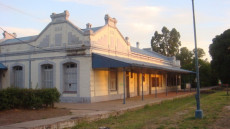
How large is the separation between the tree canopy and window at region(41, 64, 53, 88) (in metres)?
25.8

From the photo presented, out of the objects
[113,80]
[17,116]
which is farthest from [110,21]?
[17,116]

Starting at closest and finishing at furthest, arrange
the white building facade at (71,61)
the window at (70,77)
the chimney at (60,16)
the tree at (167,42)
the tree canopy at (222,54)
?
1. the white building facade at (71,61)
2. the window at (70,77)
3. the chimney at (60,16)
4. the tree canopy at (222,54)
5. the tree at (167,42)

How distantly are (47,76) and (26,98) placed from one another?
7174 millimetres

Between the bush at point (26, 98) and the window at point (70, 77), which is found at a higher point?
the window at point (70, 77)

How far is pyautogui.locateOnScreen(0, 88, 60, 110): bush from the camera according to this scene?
12.1 meters

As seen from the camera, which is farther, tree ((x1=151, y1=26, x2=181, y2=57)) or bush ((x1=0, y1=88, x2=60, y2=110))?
tree ((x1=151, y1=26, x2=181, y2=57))

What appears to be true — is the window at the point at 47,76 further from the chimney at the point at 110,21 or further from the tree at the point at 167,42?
the tree at the point at 167,42

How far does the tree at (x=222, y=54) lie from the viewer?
35.8 metres

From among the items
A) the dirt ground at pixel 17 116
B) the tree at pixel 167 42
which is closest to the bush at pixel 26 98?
the dirt ground at pixel 17 116

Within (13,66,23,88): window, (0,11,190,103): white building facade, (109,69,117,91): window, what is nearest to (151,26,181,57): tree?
(0,11,190,103): white building facade

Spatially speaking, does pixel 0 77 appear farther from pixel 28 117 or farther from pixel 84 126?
pixel 84 126

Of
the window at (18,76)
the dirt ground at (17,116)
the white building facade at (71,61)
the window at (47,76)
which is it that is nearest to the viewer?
→ the dirt ground at (17,116)

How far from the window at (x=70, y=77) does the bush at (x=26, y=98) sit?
15.6 feet

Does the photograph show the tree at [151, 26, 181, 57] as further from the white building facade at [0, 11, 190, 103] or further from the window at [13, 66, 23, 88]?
the window at [13, 66, 23, 88]
